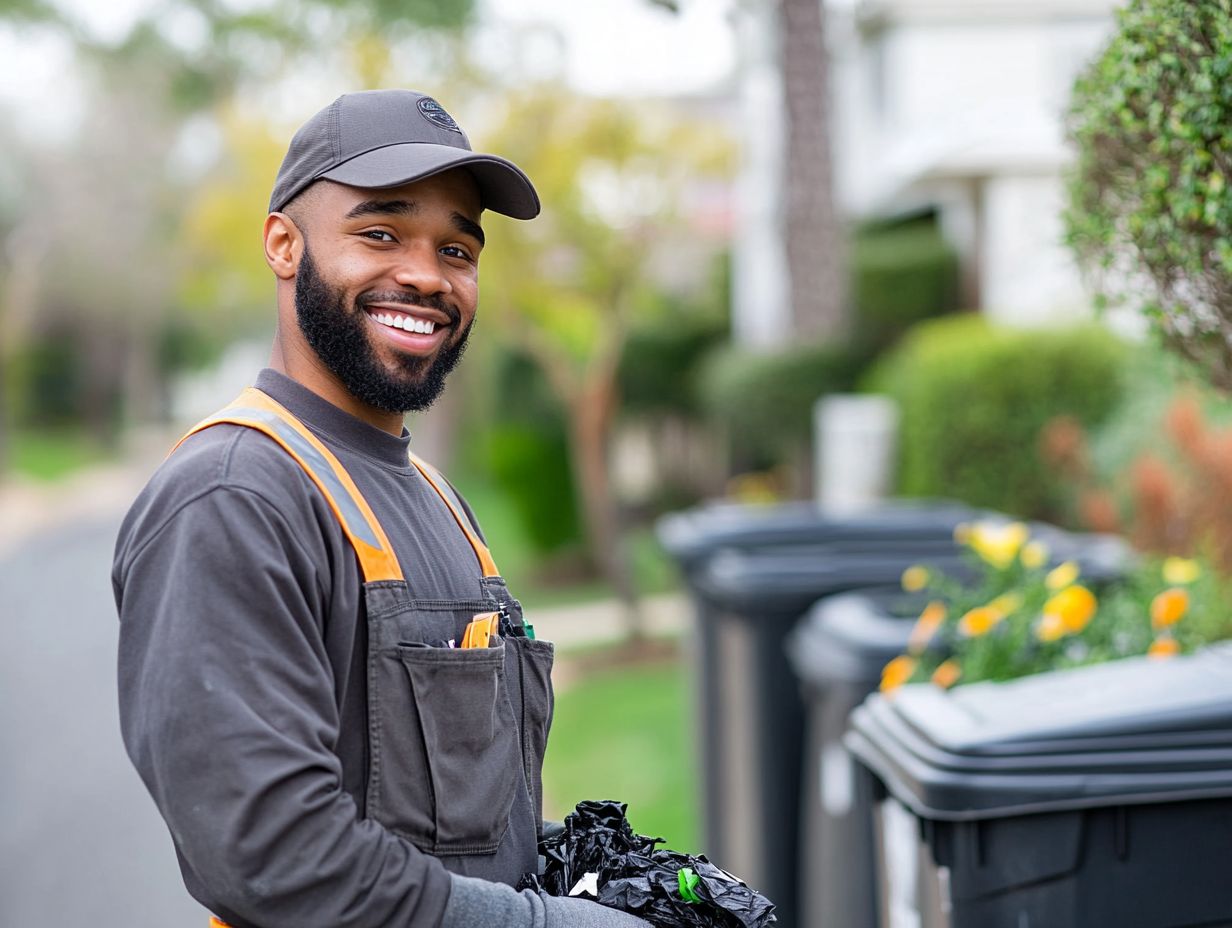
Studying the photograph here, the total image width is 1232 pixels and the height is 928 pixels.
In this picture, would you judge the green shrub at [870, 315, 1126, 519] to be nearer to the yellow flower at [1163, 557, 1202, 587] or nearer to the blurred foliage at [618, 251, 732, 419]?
the yellow flower at [1163, 557, 1202, 587]

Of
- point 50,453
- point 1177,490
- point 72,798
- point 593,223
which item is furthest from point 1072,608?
point 50,453

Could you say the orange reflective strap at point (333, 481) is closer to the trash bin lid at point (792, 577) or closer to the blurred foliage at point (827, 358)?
the trash bin lid at point (792, 577)

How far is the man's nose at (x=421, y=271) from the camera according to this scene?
1.99 metres

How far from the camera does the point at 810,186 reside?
13250mm

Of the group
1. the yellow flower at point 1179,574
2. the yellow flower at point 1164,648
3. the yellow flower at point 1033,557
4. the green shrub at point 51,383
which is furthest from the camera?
the green shrub at point 51,383

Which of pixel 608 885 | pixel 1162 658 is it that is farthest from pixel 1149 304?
pixel 608 885

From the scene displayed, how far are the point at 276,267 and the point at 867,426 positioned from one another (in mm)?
8613

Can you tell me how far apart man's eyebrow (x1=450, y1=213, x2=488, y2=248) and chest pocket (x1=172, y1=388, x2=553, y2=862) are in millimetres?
345

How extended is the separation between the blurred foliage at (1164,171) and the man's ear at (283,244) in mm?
1483

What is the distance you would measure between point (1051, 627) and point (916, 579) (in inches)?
37.4

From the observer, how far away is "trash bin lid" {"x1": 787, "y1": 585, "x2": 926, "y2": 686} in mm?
3977

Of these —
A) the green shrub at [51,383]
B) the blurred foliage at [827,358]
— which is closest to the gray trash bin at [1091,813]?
the blurred foliage at [827,358]

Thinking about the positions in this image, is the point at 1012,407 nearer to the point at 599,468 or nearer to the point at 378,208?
the point at 599,468

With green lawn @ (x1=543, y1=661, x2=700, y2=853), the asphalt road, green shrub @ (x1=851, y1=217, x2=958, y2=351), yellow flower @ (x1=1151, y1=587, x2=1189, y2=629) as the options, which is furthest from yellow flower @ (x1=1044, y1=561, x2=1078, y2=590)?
green shrub @ (x1=851, y1=217, x2=958, y2=351)
